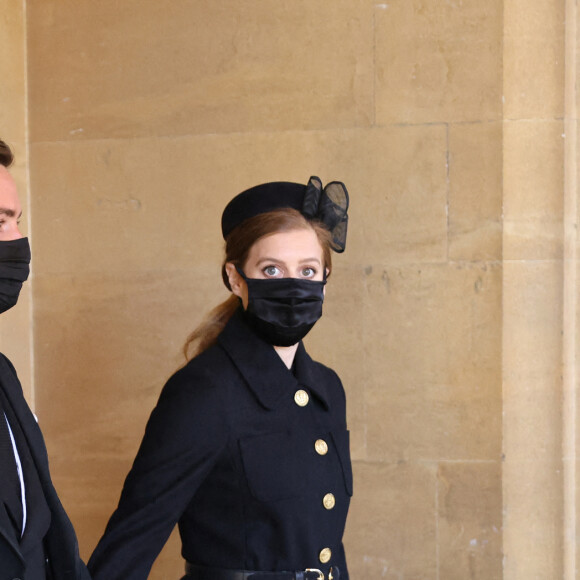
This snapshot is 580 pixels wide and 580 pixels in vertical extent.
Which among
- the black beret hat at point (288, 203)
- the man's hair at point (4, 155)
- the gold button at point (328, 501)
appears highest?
the man's hair at point (4, 155)

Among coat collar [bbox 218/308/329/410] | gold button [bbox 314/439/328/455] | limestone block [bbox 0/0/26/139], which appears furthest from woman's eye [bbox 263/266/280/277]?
limestone block [bbox 0/0/26/139]

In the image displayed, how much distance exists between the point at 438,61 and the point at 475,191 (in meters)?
0.57

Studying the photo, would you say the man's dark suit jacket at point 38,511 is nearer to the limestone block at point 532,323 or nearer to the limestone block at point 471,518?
A: the limestone block at point 471,518

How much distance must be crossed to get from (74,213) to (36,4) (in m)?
0.96

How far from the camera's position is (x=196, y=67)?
355 centimetres

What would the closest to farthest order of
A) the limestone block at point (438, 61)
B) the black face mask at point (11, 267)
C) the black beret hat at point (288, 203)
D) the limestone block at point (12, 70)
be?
the black face mask at point (11, 267) → the black beret hat at point (288, 203) → the limestone block at point (438, 61) → the limestone block at point (12, 70)

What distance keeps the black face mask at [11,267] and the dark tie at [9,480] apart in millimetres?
278

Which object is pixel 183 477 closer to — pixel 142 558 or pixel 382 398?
pixel 142 558

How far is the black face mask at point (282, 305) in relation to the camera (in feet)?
7.37

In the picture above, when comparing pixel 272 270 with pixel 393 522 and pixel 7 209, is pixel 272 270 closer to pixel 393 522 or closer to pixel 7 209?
pixel 7 209

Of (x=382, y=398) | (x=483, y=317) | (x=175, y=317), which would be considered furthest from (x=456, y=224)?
(x=175, y=317)

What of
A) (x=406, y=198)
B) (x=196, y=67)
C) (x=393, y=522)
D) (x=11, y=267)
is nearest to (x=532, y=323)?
(x=406, y=198)

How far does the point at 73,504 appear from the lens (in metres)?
3.64

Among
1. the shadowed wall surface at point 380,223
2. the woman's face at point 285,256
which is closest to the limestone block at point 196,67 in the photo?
the shadowed wall surface at point 380,223
